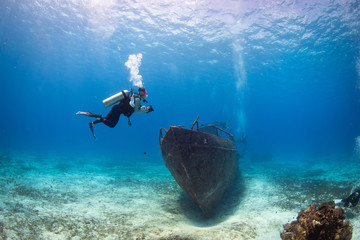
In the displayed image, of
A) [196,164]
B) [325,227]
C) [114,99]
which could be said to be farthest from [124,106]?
[325,227]

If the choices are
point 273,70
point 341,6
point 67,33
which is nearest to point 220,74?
point 273,70

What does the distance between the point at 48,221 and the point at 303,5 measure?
78.4ft

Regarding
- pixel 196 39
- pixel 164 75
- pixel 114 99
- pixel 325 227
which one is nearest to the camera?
pixel 325 227

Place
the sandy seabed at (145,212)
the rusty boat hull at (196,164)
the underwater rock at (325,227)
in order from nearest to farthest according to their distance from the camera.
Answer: the underwater rock at (325,227), the sandy seabed at (145,212), the rusty boat hull at (196,164)

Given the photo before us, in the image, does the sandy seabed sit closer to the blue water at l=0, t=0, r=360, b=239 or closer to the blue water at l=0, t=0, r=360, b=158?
the blue water at l=0, t=0, r=360, b=239

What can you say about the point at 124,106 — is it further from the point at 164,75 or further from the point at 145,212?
the point at 164,75

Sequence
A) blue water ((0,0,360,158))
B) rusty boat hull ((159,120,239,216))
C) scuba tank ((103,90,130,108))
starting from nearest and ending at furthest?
rusty boat hull ((159,120,239,216)) < scuba tank ((103,90,130,108)) < blue water ((0,0,360,158))

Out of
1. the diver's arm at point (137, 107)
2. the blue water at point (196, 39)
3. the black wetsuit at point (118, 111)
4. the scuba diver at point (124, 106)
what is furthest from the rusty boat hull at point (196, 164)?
the blue water at point (196, 39)

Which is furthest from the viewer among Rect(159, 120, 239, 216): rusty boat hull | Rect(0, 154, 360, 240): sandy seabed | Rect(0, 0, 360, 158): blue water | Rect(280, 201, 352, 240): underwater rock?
Rect(0, 0, 360, 158): blue water

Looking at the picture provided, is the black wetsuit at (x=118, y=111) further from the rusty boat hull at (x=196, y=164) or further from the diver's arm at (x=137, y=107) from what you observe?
the rusty boat hull at (x=196, y=164)

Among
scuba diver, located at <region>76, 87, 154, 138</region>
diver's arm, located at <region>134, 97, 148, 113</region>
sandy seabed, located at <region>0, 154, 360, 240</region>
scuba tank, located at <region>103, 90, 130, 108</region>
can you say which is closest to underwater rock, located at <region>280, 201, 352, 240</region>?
sandy seabed, located at <region>0, 154, 360, 240</region>

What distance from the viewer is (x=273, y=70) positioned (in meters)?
33.6

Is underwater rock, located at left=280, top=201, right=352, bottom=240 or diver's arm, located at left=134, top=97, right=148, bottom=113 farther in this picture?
diver's arm, located at left=134, top=97, right=148, bottom=113

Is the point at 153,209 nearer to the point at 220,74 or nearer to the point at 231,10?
the point at 231,10
